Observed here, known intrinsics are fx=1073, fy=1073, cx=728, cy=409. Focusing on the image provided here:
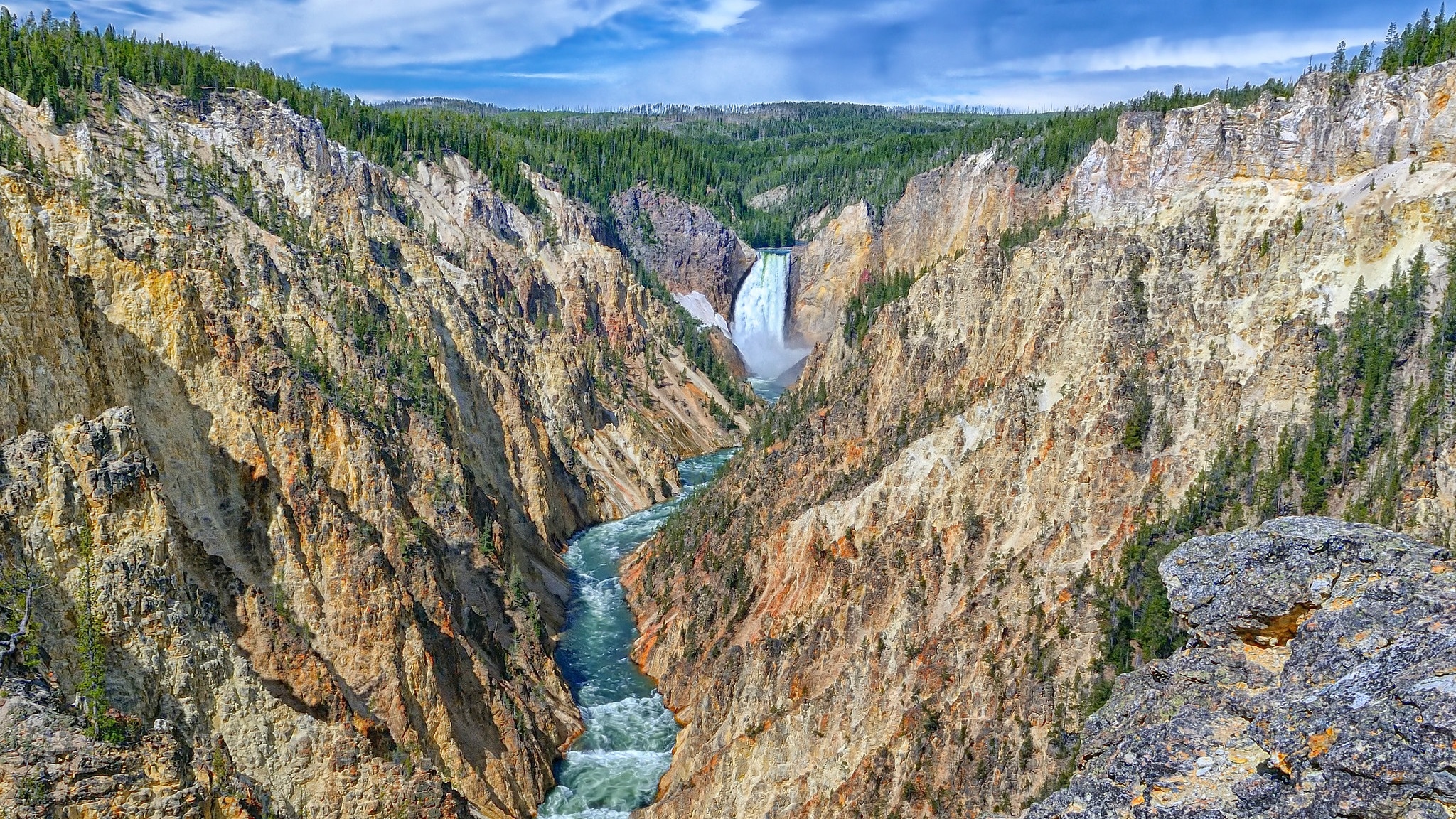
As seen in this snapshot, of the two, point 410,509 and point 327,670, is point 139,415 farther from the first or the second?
point 410,509

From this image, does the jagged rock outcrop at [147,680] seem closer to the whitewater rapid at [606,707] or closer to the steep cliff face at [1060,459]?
the whitewater rapid at [606,707]

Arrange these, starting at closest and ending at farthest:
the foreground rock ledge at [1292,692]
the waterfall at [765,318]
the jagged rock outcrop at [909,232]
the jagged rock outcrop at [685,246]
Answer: the foreground rock ledge at [1292,692] < the jagged rock outcrop at [909,232] < the waterfall at [765,318] < the jagged rock outcrop at [685,246]

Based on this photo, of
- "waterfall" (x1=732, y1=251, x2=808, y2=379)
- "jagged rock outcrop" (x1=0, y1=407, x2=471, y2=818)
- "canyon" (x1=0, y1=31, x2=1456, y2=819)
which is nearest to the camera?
"canyon" (x1=0, y1=31, x2=1456, y2=819)

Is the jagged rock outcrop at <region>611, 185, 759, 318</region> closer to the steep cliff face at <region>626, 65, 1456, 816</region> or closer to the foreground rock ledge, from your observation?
the steep cliff face at <region>626, 65, 1456, 816</region>

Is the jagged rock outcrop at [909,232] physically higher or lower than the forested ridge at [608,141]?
lower

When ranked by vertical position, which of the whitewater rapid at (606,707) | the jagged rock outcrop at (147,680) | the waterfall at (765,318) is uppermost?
the waterfall at (765,318)

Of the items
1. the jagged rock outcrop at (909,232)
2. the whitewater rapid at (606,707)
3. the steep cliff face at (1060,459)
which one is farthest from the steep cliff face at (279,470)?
the jagged rock outcrop at (909,232)

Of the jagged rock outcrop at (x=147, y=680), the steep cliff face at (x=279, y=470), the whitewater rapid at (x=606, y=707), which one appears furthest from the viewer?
the whitewater rapid at (x=606, y=707)

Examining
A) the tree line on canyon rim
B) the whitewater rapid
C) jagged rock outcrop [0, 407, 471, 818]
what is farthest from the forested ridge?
jagged rock outcrop [0, 407, 471, 818]
